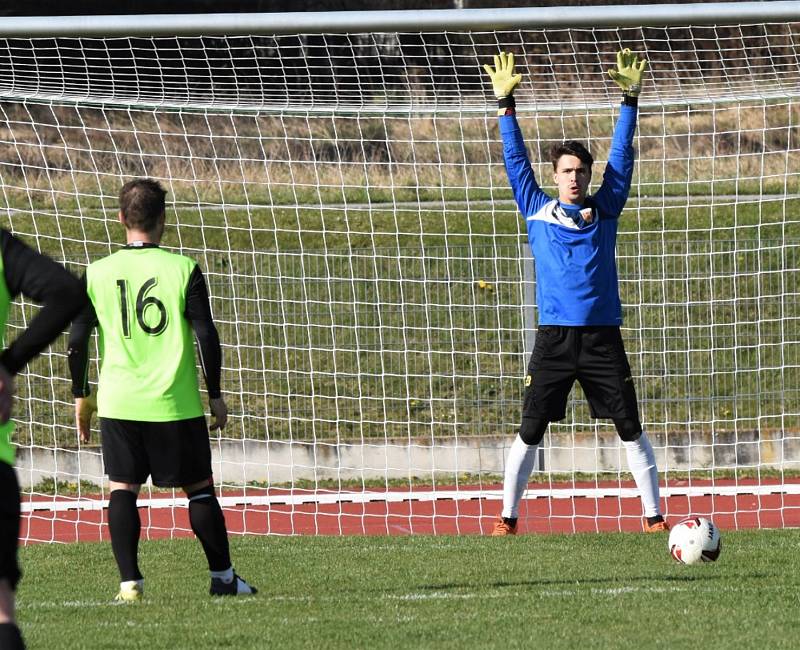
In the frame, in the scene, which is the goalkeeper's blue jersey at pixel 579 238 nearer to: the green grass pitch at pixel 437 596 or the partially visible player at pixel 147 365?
the green grass pitch at pixel 437 596

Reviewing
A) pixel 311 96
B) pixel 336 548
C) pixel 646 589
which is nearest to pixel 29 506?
pixel 336 548

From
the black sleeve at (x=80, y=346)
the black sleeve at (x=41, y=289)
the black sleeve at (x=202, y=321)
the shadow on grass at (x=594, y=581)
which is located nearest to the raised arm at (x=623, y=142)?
the shadow on grass at (x=594, y=581)

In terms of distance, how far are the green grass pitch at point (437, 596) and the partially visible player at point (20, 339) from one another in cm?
156

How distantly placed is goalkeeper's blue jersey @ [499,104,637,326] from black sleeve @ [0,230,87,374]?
4530mm

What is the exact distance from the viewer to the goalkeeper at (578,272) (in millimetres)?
7734

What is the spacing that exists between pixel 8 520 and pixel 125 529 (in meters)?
2.40

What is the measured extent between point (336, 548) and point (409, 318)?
5.42 metres

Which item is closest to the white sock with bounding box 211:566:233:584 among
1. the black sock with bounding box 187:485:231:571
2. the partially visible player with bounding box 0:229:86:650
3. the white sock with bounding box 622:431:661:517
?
the black sock with bounding box 187:485:231:571

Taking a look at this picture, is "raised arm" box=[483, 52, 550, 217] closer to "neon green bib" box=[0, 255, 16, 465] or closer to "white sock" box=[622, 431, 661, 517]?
"white sock" box=[622, 431, 661, 517]

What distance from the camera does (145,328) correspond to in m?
5.91

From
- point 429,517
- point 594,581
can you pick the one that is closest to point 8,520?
point 594,581

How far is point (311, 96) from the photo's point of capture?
997 cm

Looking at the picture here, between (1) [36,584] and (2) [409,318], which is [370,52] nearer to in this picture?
(2) [409,318]

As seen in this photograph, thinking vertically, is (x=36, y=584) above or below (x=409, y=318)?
below
